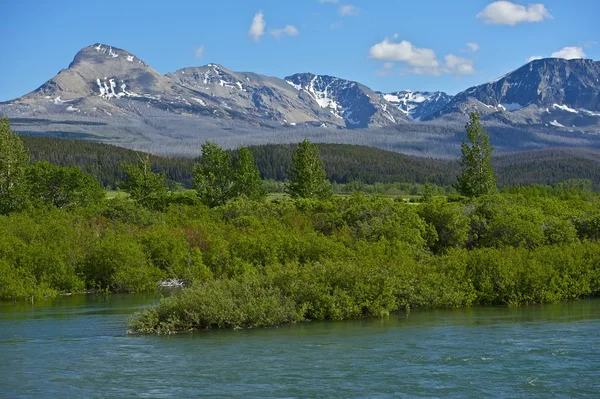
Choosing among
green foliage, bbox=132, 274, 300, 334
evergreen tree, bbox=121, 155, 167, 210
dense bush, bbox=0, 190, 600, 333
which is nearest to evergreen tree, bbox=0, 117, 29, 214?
dense bush, bbox=0, 190, 600, 333

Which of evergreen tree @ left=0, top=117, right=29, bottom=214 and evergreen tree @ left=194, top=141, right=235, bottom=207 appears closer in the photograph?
evergreen tree @ left=0, top=117, right=29, bottom=214

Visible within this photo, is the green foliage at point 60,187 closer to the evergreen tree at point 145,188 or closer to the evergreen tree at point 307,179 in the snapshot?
the evergreen tree at point 145,188

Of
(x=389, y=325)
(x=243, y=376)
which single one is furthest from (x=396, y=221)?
(x=243, y=376)

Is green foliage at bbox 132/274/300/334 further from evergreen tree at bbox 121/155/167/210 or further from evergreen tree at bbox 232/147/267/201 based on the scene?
evergreen tree at bbox 232/147/267/201

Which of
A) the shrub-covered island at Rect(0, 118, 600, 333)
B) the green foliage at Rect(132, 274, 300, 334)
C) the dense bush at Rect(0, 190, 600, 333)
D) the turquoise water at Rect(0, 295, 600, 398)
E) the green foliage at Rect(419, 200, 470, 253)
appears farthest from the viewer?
the green foliage at Rect(419, 200, 470, 253)

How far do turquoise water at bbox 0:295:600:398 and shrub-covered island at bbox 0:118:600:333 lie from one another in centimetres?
197

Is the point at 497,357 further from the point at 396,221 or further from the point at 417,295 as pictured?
the point at 396,221

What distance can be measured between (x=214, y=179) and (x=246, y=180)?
14.3 feet

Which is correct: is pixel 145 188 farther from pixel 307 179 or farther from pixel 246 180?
pixel 307 179

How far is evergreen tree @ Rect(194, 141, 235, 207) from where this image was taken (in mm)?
112625

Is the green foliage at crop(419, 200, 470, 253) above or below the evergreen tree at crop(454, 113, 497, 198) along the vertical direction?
below

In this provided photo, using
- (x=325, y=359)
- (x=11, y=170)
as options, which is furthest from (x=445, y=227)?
(x=11, y=170)

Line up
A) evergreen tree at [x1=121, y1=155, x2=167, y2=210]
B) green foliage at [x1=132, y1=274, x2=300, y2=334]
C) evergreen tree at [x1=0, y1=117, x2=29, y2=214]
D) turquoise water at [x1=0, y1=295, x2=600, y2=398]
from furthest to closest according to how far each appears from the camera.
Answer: evergreen tree at [x1=121, y1=155, x2=167, y2=210] < evergreen tree at [x1=0, y1=117, x2=29, y2=214] < green foliage at [x1=132, y1=274, x2=300, y2=334] < turquoise water at [x1=0, y1=295, x2=600, y2=398]

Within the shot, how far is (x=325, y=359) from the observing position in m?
35.7
